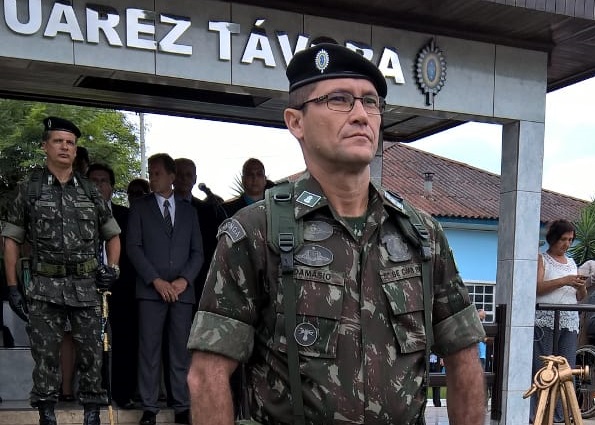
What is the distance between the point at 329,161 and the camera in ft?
5.33

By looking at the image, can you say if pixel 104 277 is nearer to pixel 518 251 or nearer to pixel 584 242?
pixel 518 251

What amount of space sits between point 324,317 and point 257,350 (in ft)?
0.59

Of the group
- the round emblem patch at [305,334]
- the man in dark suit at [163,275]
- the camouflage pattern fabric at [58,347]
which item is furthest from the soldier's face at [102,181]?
the round emblem patch at [305,334]

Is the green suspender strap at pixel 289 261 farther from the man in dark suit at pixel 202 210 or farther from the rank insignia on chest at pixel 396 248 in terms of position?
the man in dark suit at pixel 202 210

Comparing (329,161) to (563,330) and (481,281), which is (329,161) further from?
(481,281)

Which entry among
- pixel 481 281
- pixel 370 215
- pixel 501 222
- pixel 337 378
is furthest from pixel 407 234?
pixel 481 281

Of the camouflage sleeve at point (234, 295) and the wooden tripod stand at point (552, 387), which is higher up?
the camouflage sleeve at point (234, 295)

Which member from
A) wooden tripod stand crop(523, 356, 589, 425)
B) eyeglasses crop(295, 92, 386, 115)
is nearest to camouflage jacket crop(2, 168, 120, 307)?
wooden tripod stand crop(523, 356, 589, 425)

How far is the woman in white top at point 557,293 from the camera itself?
233 inches

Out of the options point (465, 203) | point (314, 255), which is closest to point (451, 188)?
point (465, 203)

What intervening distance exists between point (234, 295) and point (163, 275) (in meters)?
3.71

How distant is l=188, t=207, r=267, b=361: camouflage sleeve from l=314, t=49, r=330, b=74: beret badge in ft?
1.35

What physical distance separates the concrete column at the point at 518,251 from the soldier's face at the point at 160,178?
9.60ft

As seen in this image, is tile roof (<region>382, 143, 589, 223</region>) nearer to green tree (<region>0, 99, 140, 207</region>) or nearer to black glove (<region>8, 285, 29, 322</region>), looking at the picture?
green tree (<region>0, 99, 140, 207</region>)
